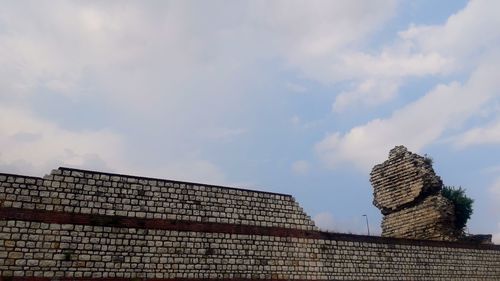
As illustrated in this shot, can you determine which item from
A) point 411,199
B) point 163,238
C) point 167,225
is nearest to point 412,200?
point 411,199

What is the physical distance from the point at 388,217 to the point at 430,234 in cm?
217

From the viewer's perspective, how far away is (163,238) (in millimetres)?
9117

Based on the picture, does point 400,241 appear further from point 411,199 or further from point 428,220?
point 411,199

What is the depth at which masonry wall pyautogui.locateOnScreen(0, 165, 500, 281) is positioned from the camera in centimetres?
793

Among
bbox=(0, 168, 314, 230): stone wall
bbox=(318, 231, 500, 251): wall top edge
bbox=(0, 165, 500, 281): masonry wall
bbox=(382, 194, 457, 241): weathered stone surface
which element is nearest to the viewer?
bbox=(0, 165, 500, 281): masonry wall

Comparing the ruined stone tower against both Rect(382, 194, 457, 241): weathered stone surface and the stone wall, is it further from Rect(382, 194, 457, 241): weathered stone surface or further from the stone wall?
the stone wall

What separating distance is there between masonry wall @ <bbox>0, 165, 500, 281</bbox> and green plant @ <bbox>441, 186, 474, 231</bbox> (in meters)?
5.50

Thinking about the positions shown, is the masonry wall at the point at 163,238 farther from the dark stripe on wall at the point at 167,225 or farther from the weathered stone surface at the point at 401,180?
the weathered stone surface at the point at 401,180

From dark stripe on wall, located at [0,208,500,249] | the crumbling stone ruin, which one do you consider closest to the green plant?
the crumbling stone ruin

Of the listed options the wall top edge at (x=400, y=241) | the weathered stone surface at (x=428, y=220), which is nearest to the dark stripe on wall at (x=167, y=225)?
the wall top edge at (x=400, y=241)

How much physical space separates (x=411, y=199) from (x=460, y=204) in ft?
6.90

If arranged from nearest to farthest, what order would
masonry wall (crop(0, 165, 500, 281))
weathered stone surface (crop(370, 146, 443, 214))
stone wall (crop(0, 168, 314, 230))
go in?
masonry wall (crop(0, 165, 500, 281))
stone wall (crop(0, 168, 314, 230))
weathered stone surface (crop(370, 146, 443, 214))

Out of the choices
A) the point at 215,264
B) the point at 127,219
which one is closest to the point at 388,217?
the point at 215,264

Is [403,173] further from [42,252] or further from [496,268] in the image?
[42,252]
